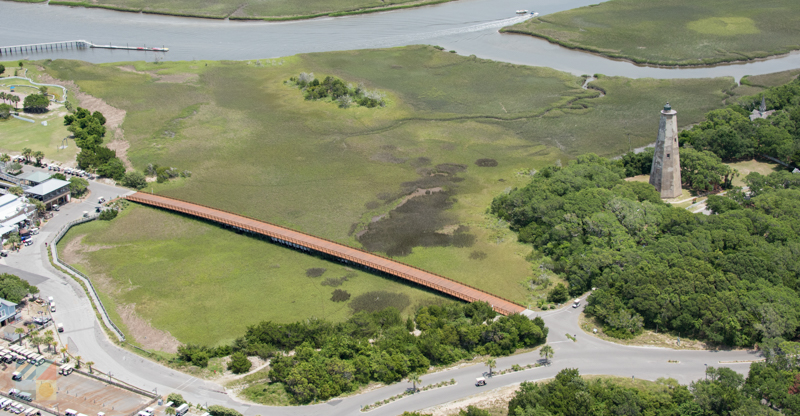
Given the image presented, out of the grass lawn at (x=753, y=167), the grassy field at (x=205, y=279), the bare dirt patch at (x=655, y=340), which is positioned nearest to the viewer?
the bare dirt patch at (x=655, y=340)

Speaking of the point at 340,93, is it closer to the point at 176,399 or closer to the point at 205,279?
the point at 205,279

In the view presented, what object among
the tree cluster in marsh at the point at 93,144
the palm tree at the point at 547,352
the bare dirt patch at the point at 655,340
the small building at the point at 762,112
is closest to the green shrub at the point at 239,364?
the palm tree at the point at 547,352

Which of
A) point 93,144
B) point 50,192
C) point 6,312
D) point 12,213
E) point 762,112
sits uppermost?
point 762,112

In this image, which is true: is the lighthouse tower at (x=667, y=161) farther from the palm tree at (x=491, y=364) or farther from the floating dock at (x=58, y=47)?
the floating dock at (x=58, y=47)

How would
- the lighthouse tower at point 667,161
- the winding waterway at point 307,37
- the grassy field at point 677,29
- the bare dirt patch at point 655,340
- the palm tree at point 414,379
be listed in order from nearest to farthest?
the palm tree at point 414,379
the bare dirt patch at point 655,340
the lighthouse tower at point 667,161
the winding waterway at point 307,37
the grassy field at point 677,29

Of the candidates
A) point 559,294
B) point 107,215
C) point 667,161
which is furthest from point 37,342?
point 667,161

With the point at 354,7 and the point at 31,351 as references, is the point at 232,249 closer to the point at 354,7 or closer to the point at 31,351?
the point at 31,351

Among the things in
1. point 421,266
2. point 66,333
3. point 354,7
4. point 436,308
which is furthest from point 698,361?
point 354,7
